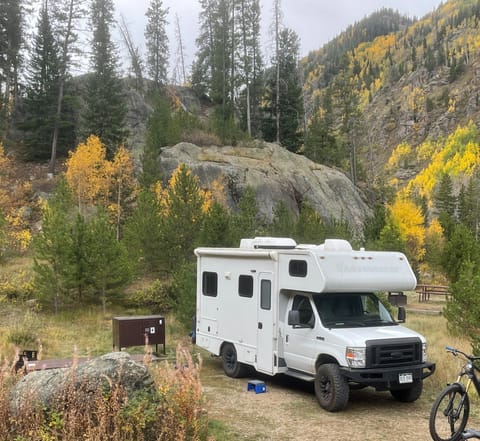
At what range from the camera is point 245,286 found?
1166 centimetres

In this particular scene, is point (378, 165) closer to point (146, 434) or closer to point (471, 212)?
point (471, 212)

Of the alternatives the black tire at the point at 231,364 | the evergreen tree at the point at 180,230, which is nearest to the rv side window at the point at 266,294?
the black tire at the point at 231,364

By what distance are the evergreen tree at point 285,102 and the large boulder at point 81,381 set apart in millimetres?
45824

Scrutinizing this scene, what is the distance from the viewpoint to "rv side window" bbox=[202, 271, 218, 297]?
12797mm

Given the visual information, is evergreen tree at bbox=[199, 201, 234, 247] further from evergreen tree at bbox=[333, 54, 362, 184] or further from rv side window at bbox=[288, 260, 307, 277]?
evergreen tree at bbox=[333, 54, 362, 184]

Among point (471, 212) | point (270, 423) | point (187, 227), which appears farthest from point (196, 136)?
point (471, 212)

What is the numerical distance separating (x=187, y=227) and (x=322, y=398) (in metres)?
15.2

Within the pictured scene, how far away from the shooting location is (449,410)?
23.4 feet

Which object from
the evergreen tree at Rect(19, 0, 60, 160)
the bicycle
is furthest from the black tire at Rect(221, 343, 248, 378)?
the evergreen tree at Rect(19, 0, 60, 160)

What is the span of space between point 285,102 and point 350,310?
1703 inches

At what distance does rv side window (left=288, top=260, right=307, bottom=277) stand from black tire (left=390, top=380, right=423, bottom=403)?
2.71 meters

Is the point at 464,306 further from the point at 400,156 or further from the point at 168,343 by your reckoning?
the point at 400,156

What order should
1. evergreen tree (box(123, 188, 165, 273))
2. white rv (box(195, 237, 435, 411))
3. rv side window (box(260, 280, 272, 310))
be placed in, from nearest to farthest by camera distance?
white rv (box(195, 237, 435, 411)) → rv side window (box(260, 280, 272, 310)) → evergreen tree (box(123, 188, 165, 273))

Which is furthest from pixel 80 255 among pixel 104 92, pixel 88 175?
pixel 104 92
